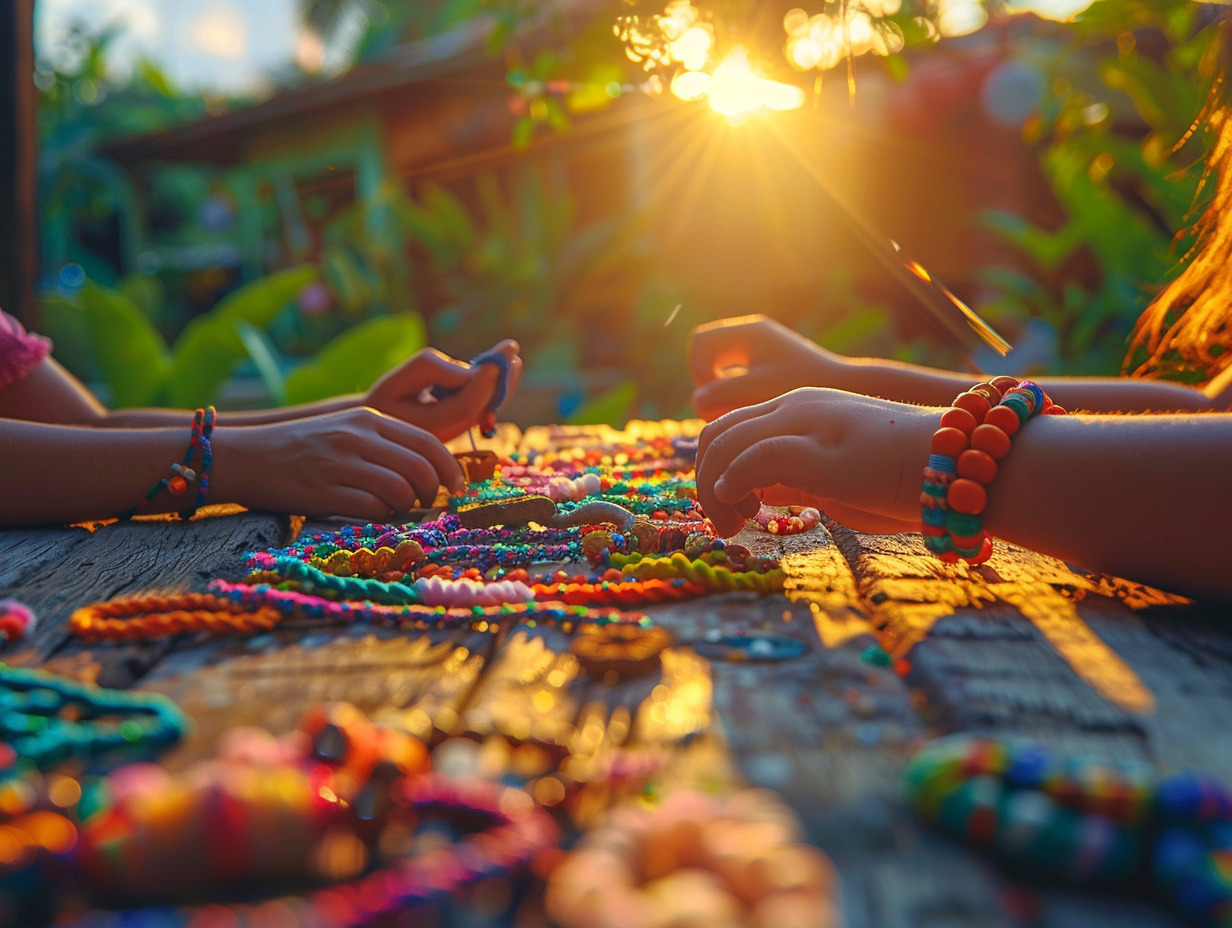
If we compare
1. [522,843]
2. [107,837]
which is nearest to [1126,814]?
[522,843]

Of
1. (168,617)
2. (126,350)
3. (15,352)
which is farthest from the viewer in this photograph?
(126,350)

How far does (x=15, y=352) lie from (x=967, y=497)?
1.55 metres

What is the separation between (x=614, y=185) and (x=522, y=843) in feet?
29.8

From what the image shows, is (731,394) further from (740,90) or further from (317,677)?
(317,677)

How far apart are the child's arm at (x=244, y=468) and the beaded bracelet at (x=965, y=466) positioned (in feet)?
2.35

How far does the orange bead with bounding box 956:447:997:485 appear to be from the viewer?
841 mm

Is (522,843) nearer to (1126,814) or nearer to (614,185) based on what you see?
(1126,814)

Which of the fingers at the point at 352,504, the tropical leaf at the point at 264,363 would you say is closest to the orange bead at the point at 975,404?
the fingers at the point at 352,504

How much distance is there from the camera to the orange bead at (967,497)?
0.83 m

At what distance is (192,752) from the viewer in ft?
1.82

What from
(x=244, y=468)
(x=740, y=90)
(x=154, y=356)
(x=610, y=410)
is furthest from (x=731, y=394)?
(x=154, y=356)

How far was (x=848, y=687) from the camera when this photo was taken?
632 mm

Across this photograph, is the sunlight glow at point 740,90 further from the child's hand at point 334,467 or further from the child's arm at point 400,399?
the child's hand at point 334,467

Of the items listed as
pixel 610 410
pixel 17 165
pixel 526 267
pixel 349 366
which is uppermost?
pixel 17 165
